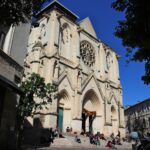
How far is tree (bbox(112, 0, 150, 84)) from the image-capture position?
589 cm

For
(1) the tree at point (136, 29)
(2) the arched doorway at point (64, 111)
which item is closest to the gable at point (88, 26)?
(2) the arched doorway at point (64, 111)

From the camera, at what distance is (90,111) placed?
32500 millimetres

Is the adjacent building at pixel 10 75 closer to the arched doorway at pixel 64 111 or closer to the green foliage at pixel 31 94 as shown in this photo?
the green foliage at pixel 31 94

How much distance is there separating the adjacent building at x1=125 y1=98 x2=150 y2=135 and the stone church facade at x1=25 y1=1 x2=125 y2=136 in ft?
57.1

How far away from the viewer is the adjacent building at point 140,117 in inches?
2035

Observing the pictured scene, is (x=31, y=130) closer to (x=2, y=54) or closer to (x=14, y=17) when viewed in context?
(x=2, y=54)

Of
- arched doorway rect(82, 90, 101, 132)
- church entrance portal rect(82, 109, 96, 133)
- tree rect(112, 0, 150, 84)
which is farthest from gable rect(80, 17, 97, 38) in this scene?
tree rect(112, 0, 150, 84)

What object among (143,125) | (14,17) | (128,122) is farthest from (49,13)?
(128,122)

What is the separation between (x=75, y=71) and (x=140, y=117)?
107 feet

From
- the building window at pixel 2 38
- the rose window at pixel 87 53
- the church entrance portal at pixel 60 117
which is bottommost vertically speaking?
the church entrance portal at pixel 60 117

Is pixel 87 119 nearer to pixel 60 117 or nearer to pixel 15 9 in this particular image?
pixel 60 117

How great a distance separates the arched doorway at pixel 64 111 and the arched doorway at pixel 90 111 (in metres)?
4.05

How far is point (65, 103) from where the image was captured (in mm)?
28250

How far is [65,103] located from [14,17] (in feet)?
73.7
